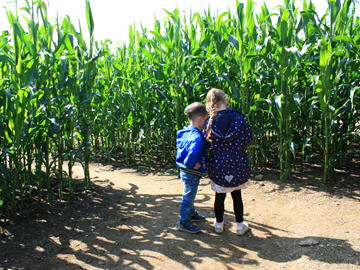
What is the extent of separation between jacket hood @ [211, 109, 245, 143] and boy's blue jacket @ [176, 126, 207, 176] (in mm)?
171

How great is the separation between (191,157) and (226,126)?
473 millimetres

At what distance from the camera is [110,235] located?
3152 millimetres

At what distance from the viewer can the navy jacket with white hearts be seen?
2.81 metres

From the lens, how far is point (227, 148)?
9.37 feet

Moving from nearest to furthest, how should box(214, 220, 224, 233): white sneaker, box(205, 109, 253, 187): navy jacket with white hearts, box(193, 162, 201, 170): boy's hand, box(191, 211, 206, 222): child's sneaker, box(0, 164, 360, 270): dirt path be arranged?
box(0, 164, 360, 270): dirt path → box(205, 109, 253, 187): navy jacket with white hearts → box(193, 162, 201, 170): boy's hand → box(214, 220, 224, 233): white sneaker → box(191, 211, 206, 222): child's sneaker

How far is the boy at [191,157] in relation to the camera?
9.43 feet

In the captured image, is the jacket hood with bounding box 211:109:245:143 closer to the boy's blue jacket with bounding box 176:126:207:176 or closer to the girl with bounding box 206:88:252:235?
the girl with bounding box 206:88:252:235

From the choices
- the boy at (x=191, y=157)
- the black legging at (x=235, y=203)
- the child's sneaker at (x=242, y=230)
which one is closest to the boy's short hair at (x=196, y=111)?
the boy at (x=191, y=157)

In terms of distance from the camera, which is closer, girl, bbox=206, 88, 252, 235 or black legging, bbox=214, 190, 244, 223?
girl, bbox=206, 88, 252, 235

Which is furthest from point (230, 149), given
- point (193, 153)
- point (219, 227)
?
point (219, 227)

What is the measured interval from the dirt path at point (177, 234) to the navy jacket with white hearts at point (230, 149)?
26.9 inches

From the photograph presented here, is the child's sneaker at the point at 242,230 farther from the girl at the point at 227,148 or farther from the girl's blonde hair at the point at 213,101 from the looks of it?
the girl's blonde hair at the point at 213,101

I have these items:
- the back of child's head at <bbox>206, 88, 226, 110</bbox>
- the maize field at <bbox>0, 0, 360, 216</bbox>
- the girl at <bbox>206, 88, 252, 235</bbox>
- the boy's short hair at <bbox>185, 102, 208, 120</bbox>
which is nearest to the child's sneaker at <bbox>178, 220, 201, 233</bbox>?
the girl at <bbox>206, 88, 252, 235</bbox>

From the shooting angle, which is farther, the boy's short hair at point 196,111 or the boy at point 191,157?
the boy's short hair at point 196,111
